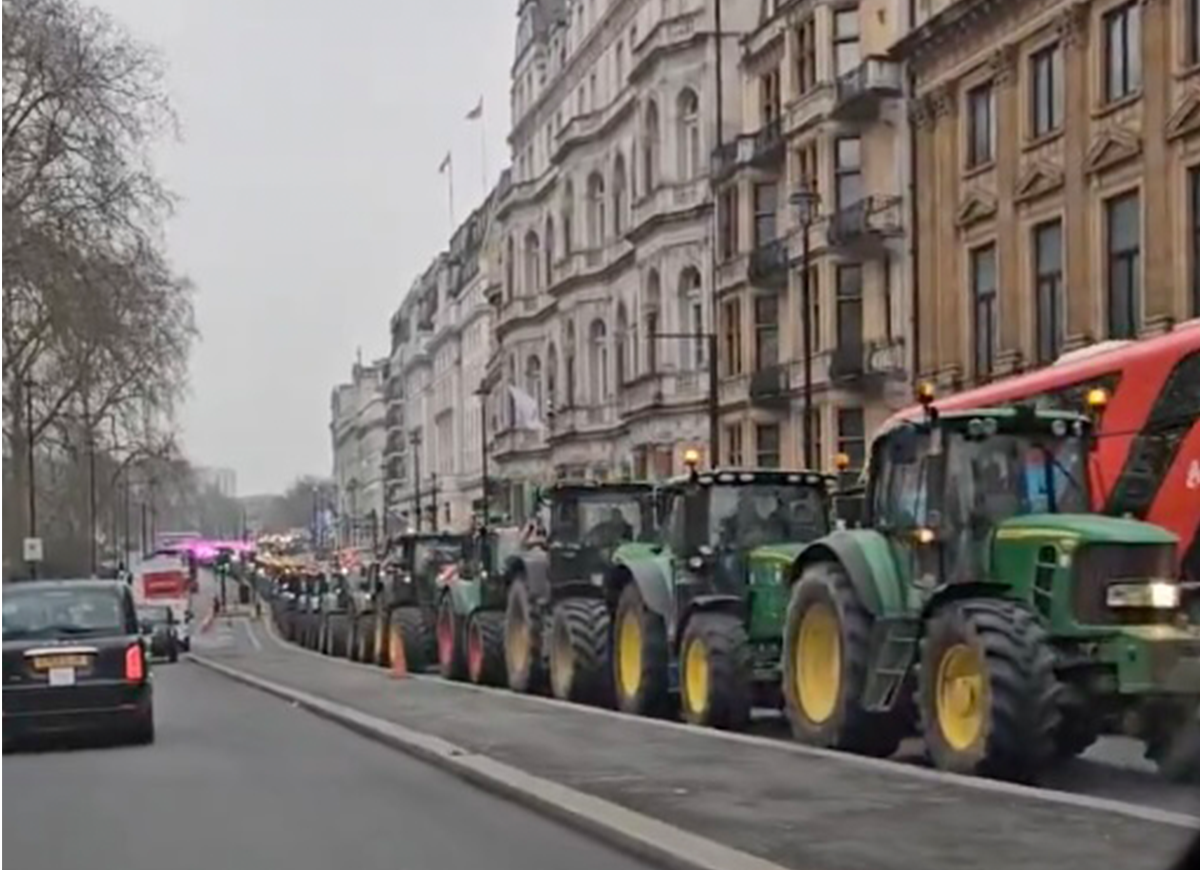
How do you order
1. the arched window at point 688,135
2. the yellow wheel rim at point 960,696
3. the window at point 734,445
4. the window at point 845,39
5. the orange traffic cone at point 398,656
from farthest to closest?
1. the arched window at point 688,135
2. the window at point 734,445
3. the window at point 845,39
4. the orange traffic cone at point 398,656
5. the yellow wheel rim at point 960,696

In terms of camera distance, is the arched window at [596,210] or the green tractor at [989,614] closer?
the green tractor at [989,614]

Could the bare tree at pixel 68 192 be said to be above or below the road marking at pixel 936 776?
above

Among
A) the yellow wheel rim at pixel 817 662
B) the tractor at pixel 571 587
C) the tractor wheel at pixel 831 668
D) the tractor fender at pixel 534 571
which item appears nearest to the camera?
the tractor wheel at pixel 831 668

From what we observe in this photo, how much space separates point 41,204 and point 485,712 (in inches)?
1562

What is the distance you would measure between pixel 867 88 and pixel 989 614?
3491 cm

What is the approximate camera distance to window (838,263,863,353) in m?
52.1

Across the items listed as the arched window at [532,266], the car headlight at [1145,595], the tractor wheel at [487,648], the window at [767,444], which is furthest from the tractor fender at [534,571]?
the arched window at [532,266]

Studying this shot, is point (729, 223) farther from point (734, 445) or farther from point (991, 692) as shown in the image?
point (991, 692)

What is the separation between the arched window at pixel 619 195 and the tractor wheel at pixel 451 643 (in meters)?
38.5

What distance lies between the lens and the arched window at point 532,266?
8934 cm

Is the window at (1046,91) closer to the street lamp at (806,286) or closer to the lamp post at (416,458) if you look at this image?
the street lamp at (806,286)

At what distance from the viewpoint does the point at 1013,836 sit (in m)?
12.0

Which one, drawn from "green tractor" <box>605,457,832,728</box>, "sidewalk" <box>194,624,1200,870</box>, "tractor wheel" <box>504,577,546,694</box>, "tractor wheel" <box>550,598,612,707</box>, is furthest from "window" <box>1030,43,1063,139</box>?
"sidewalk" <box>194,624,1200,870</box>

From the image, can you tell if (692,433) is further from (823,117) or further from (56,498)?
(56,498)
